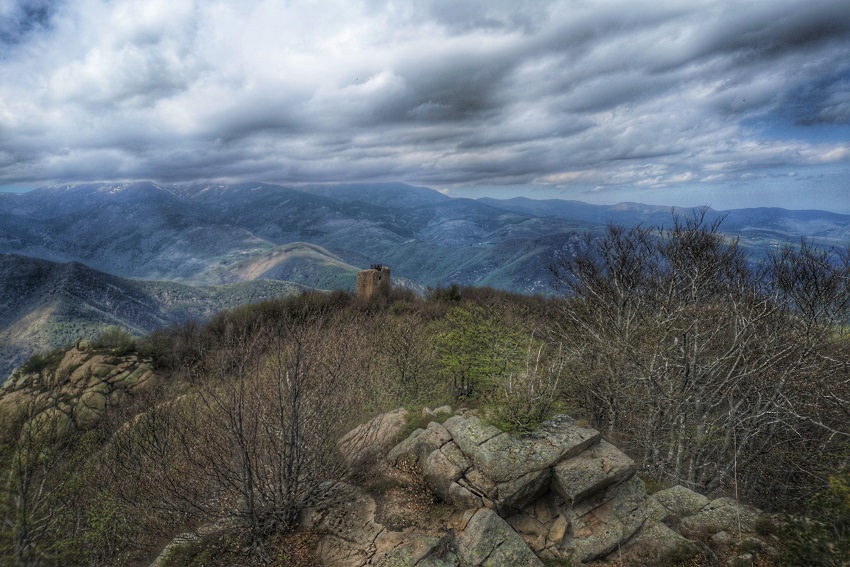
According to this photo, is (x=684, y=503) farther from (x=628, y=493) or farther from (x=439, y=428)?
(x=439, y=428)

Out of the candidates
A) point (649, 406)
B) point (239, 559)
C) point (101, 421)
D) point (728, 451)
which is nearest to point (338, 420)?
point (239, 559)

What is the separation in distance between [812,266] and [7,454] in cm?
4090

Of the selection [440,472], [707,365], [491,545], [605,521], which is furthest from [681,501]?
[707,365]

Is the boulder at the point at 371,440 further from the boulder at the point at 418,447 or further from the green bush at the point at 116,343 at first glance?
the green bush at the point at 116,343

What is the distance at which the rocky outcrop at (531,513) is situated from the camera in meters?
8.37

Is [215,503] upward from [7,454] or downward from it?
upward

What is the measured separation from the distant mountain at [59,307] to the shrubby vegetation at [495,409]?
109m

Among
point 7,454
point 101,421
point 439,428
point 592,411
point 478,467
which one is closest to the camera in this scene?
point 478,467

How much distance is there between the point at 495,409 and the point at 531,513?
105 inches

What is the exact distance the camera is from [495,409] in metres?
11.0

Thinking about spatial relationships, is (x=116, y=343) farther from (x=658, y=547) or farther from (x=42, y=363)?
(x=658, y=547)

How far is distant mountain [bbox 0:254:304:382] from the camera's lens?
130025mm

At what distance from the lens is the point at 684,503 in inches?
392

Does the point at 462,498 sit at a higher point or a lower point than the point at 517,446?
lower
